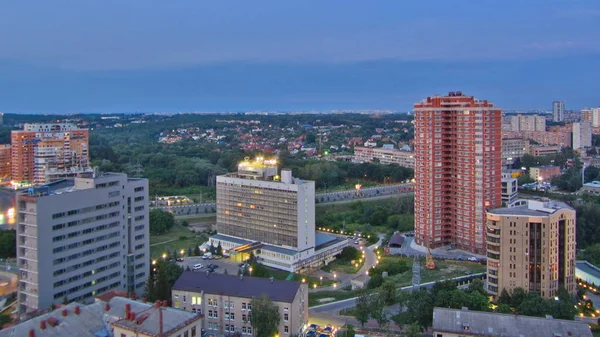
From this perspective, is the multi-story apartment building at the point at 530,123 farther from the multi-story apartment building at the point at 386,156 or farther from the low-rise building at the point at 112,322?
the low-rise building at the point at 112,322

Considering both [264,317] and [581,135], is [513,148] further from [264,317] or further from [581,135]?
[264,317]

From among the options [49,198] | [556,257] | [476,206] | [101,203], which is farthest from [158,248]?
[556,257]

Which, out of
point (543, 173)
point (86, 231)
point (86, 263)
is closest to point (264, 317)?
point (86, 263)

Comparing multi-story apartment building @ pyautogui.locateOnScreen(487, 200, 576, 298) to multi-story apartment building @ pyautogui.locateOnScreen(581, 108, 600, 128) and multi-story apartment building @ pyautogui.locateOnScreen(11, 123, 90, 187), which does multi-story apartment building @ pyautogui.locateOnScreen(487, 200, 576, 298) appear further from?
multi-story apartment building @ pyautogui.locateOnScreen(581, 108, 600, 128)

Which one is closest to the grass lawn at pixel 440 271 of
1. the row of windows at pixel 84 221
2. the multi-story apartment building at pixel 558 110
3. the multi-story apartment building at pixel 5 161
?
the row of windows at pixel 84 221

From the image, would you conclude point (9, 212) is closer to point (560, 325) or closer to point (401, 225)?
point (401, 225)

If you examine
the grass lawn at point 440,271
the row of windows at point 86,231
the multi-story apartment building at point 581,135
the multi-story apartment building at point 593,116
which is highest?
the multi-story apartment building at point 593,116
